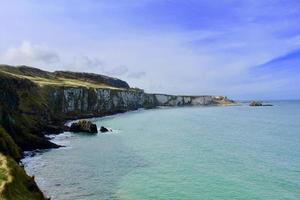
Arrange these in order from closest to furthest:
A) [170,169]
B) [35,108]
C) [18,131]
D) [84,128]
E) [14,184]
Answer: [14,184] < [170,169] < [18,131] < [84,128] < [35,108]

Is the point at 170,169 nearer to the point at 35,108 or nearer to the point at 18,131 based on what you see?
the point at 18,131

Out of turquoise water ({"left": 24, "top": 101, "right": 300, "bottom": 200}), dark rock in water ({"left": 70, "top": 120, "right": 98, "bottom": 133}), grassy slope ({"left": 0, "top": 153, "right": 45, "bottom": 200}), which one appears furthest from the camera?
dark rock in water ({"left": 70, "top": 120, "right": 98, "bottom": 133})

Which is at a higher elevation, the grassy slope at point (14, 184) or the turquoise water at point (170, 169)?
the grassy slope at point (14, 184)

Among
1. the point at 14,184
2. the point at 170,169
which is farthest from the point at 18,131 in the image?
the point at 14,184

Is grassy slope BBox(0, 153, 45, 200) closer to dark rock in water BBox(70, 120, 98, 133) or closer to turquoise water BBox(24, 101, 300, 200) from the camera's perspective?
turquoise water BBox(24, 101, 300, 200)

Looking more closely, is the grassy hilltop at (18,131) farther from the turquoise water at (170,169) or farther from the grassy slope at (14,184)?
the turquoise water at (170,169)

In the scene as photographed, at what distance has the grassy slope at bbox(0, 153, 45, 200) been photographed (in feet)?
87.1

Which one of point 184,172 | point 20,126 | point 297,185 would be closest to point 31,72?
point 20,126

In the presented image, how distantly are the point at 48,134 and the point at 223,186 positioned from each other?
5909 cm

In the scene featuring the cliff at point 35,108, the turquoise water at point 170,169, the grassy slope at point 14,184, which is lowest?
the turquoise water at point 170,169

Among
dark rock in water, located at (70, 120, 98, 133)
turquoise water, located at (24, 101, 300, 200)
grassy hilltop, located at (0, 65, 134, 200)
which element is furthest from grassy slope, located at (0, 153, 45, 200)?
dark rock in water, located at (70, 120, 98, 133)

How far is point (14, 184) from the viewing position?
28484 millimetres

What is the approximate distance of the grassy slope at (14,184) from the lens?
26.6 metres

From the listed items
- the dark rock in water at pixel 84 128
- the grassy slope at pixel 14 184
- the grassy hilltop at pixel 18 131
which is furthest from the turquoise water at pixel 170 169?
the dark rock in water at pixel 84 128
